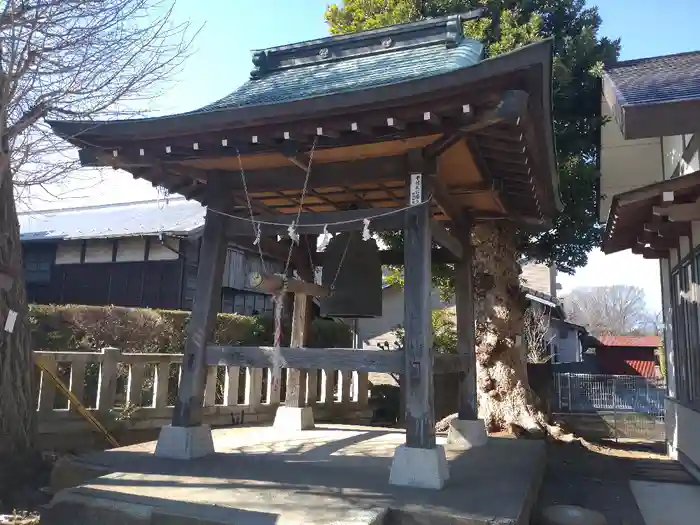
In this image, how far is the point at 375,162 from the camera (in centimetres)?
561

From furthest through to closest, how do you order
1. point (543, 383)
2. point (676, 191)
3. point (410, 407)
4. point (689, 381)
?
point (543, 383), point (689, 381), point (676, 191), point (410, 407)

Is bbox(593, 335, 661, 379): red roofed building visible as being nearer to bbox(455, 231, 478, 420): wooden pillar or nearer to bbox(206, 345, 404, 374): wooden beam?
bbox(455, 231, 478, 420): wooden pillar

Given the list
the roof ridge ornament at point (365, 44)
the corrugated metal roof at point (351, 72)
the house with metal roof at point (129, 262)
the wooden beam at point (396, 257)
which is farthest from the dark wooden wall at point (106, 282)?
the wooden beam at point (396, 257)

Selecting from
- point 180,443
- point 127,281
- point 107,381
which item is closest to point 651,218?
point 180,443

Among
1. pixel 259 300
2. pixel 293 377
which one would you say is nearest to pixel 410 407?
pixel 293 377

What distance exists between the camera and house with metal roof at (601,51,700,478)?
184 inches

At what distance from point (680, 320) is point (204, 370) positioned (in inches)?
264

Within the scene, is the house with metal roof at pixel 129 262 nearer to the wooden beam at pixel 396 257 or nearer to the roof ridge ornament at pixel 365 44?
the roof ridge ornament at pixel 365 44

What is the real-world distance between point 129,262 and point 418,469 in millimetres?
15639

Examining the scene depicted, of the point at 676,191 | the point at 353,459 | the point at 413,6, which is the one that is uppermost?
the point at 413,6

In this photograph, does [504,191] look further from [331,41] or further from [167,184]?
[167,184]

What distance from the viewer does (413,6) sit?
39.0 ft

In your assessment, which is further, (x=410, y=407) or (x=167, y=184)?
(x=167, y=184)

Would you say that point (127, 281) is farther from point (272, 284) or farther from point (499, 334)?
point (272, 284)
